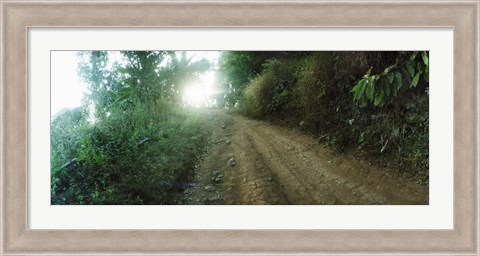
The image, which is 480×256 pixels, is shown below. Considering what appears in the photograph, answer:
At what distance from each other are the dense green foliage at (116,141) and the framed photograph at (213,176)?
→ 14 millimetres

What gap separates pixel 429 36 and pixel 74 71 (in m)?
3.49

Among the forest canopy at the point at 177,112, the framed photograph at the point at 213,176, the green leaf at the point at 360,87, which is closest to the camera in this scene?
the framed photograph at the point at 213,176

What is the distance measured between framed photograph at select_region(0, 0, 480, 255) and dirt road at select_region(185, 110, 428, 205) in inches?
0.7

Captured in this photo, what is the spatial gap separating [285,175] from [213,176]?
0.80 metres

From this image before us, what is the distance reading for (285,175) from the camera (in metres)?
2.21

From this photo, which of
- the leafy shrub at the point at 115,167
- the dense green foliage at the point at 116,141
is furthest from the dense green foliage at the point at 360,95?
the leafy shrub at the point at 115,167

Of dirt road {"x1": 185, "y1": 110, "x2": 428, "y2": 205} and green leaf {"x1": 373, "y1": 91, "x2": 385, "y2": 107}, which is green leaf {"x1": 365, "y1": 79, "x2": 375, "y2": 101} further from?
dirt road {"x1": 185, "y1": 110, "x2": 428, "y2": 205}

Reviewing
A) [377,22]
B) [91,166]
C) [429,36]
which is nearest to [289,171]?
[377,22]

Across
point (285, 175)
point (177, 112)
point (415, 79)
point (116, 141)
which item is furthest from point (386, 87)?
point (116, 141)

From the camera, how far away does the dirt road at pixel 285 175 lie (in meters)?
1.90

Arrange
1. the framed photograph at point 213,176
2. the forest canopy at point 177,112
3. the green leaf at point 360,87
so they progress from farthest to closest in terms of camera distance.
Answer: the green leaf at point 360,87 → the forest canopy at point 177,112 → the framed photograph at point 213,176


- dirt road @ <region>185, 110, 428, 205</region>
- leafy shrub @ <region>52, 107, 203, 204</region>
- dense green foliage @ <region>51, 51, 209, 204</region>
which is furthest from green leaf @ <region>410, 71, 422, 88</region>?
leafy shrub @ <region>52, 107, 203, 204</region>

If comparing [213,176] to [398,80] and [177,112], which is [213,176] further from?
[398,80]

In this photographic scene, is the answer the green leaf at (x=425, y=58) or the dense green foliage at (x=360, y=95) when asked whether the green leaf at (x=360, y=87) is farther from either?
the green leaf at (x=425, y=58)
